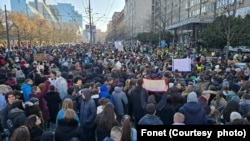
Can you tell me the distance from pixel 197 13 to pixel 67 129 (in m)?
75.9

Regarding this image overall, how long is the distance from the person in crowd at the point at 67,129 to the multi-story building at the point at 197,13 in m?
22.2

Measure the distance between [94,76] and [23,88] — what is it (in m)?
3.27

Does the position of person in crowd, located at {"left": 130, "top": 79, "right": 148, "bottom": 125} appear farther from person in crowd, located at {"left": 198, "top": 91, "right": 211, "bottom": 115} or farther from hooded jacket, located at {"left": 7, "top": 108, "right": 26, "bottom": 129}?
hooded jacket, located at {"left": 7, "top": 108, "right": 26, "bottom": 129}

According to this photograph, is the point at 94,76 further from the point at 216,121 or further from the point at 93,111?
the point at 216,121

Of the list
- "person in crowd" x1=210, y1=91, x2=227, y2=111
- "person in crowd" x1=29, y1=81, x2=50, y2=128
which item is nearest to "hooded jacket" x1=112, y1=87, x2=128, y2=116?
"person in crowd" x1=29, y1=81, x2=50, y2=128

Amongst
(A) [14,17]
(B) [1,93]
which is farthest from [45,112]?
(A) [14,17]

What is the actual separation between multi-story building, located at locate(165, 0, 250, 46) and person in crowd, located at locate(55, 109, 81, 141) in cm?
2225

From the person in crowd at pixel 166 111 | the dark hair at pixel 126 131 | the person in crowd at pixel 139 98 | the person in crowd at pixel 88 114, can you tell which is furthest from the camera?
the person in crowd at pixel 139 98

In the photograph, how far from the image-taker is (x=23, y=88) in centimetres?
986

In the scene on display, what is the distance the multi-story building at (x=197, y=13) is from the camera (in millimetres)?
42031

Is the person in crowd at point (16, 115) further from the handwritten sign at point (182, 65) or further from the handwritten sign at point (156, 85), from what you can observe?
the handwritten sign at point (182, 65)

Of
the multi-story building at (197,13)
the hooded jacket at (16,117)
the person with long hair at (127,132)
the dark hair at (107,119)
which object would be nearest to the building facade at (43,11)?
the multi-story building at (197,13)

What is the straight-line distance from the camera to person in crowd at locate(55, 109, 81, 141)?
5941mm

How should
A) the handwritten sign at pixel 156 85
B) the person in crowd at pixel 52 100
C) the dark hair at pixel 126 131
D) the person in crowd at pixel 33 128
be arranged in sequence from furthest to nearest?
the handwritten sign at pixel 156 85 → the person in crowd at pixel 52 100 → the person in crowd at pixel 33 128 → the dark hair at pixel 126 131
